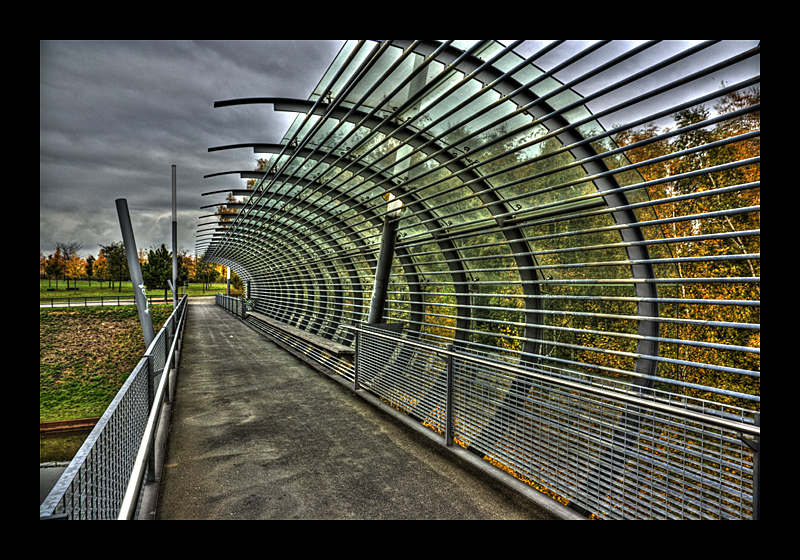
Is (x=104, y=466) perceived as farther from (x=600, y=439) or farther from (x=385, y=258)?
(x=385, y=258)

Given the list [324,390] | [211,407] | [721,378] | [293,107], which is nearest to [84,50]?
[293,107]

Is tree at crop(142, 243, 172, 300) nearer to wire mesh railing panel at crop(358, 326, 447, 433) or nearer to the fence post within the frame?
wire mesh railing panel at crop(358, 326, 447, 433)

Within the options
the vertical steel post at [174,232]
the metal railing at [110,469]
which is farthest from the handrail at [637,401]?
the vertical steel post at [174,232]

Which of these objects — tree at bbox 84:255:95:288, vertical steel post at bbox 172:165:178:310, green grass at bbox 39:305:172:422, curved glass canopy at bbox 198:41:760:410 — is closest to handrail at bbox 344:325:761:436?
curved glass canopy at bbox 198:41:760:410

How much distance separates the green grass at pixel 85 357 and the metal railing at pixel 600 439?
19.3m

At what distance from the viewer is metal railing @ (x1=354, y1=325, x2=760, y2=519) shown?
246 cm

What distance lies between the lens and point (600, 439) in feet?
10.2

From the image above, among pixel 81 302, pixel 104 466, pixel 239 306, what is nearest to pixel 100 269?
pixel 81 302

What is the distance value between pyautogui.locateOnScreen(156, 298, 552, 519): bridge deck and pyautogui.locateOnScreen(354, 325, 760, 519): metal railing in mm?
360

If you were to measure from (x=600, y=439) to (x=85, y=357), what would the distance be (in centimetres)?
3252
